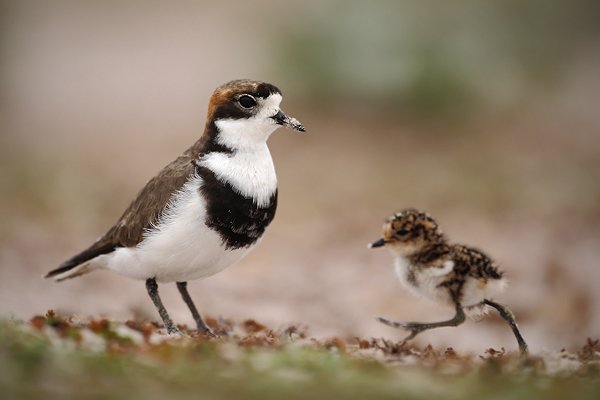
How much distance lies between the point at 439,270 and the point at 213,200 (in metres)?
1.69

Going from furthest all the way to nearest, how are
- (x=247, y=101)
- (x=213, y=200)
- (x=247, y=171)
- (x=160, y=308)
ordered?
(x=160, y=308)
(x=247, y=101)
(x=247, y=171)
(x=213, y=200)

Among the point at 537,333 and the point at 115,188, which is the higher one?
the point at 115,188

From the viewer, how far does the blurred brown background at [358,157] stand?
9.26m

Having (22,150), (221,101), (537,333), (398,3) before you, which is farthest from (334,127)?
(221,101)

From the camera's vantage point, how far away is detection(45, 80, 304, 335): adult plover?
586 cm

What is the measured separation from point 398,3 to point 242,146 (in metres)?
10.7

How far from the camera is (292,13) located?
17.0 meters

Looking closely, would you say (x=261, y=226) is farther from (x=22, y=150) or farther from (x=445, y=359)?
(x=22, y=150)

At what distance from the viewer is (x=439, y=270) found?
5.89m

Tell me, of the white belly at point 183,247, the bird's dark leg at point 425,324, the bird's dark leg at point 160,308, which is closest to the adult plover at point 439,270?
the bird's dark leg at point 425,324

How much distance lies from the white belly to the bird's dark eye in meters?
0.65

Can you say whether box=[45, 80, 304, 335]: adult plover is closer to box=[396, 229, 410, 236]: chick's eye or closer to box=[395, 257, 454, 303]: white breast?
box=[396, 229, 410, 236]: chick's eye

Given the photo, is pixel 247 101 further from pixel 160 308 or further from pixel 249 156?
pixel 160 308

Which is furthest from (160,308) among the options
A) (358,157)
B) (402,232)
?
(358,157)
